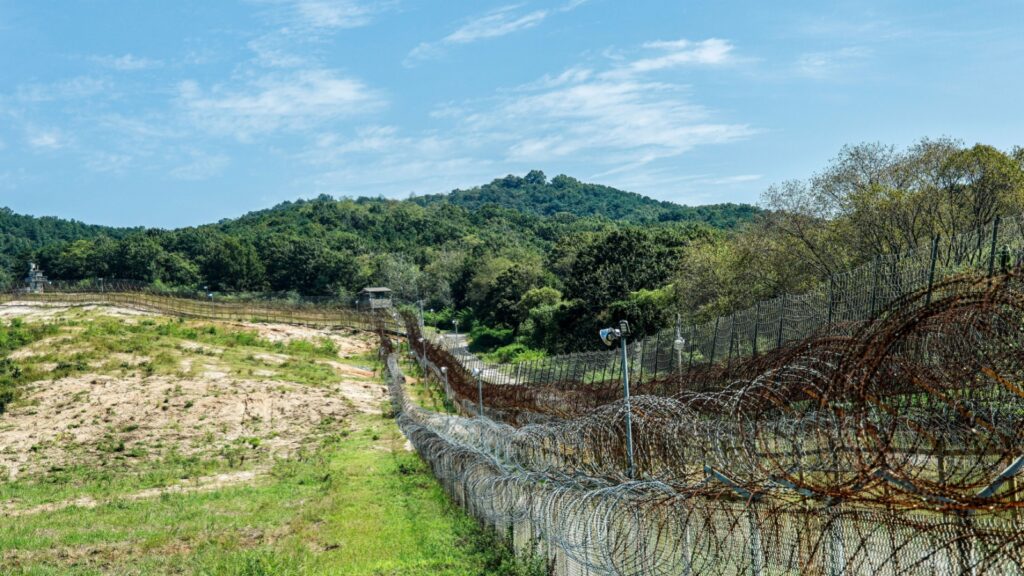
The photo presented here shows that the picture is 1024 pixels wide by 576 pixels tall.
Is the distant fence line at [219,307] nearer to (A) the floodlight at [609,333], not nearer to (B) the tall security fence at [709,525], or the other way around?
(A) the floodlight at [609,333]

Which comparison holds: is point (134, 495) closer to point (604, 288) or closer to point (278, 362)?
point (278, 362)

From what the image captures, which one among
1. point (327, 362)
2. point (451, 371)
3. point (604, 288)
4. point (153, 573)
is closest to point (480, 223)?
point (604, 288)

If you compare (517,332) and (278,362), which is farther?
(517,332)

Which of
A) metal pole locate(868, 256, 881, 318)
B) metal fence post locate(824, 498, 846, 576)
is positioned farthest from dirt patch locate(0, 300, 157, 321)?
metal fence post locate(824, 498, 846, 576)

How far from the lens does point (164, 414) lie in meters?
32.7

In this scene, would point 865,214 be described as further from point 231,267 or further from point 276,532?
point 231,267

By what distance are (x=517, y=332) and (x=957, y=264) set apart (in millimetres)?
70583

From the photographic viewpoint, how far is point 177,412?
109 ft

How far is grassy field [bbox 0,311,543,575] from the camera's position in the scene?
1455 cm

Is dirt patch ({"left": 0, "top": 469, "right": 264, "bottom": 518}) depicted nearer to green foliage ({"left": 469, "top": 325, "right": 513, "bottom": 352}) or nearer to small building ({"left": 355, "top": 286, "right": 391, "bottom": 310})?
small building ({"left": 355, "top": 286, "right": 391, "bottom": 310})

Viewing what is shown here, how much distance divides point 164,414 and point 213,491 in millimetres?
11311

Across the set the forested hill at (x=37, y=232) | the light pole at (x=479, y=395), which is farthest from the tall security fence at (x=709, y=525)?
the forested hill at (x=37, y=232)

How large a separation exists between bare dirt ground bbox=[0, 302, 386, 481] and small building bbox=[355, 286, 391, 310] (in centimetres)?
3793

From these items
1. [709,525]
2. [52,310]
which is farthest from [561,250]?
[709,525]
